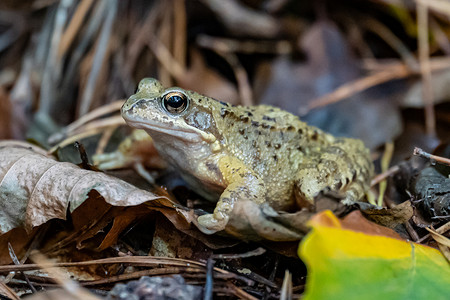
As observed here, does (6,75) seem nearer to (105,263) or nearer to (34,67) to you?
(34,67)

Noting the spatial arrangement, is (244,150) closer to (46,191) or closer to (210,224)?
(210,224)

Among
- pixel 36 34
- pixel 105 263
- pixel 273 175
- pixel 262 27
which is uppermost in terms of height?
pixel 262 27

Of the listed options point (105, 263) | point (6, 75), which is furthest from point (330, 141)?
point (6, 75)

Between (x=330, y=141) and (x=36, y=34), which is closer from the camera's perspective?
(x=330, y=141)

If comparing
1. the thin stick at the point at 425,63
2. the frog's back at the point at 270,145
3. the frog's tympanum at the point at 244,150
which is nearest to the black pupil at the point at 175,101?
the frog's tympanum at the point at 244,150

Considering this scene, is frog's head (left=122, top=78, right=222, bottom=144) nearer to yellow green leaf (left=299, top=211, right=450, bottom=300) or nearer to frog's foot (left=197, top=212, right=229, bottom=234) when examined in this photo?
frog's foot (left=197, top=212, right=229, bottom=234)

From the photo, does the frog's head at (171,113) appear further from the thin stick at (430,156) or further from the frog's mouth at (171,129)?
the thin stick at (430,156)
